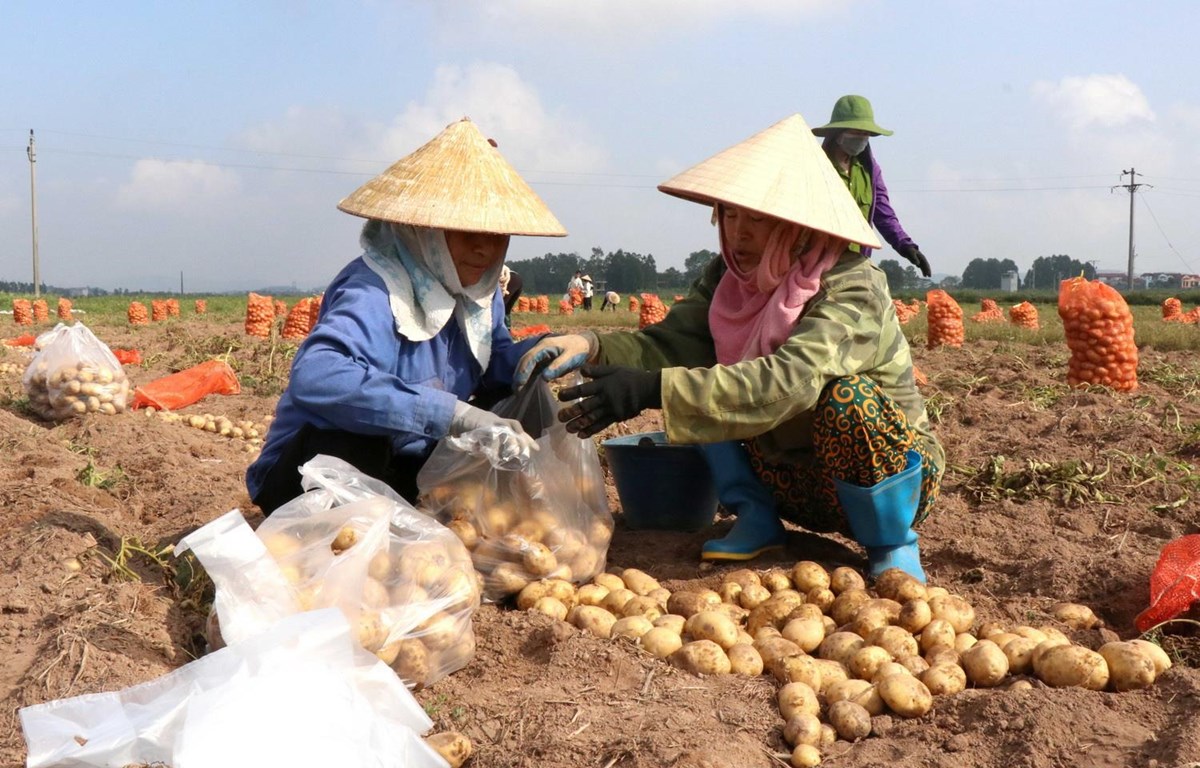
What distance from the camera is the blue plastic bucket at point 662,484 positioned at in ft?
12.5

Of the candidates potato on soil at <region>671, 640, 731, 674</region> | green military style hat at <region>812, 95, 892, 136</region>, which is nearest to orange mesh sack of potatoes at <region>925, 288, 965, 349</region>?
green military style hat at <region>812, 95, 892, 136</region>

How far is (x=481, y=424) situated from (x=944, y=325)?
8098 mm

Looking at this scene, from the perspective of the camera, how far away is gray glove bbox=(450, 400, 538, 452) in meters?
2.97

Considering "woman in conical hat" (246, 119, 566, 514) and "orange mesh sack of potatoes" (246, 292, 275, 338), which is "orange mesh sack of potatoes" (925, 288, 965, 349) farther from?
"woman in conical hat" (246, 119, 566, 514)

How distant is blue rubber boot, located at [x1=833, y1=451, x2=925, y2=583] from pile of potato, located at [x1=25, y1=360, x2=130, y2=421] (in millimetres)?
4504

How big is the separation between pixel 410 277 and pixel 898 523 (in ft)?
5.36

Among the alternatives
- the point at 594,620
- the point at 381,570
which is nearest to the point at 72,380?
the point at 381,570

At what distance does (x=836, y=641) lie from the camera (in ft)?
9.00

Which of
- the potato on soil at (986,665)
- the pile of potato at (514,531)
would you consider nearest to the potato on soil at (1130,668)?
the potato on soil at (986,665)

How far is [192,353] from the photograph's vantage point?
30.9 feet

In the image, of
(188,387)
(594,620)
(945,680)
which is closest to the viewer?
(945,680)

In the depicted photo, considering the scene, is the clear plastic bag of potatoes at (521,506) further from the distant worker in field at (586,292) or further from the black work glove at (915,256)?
the distant worker in field at (586,292)

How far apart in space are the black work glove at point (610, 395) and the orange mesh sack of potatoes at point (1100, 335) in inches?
173

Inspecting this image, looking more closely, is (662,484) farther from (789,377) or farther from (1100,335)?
(1100,335)
